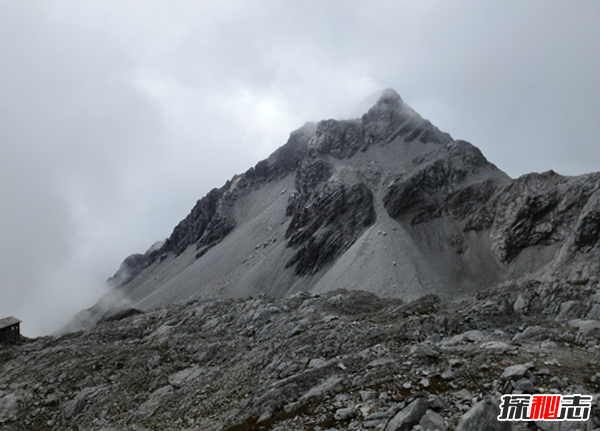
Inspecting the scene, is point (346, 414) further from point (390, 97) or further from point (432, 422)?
point (390, 97)

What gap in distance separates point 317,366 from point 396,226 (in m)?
97.6

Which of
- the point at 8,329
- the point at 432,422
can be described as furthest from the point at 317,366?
the point at 8,329

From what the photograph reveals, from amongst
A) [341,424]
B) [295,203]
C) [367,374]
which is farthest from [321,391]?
[295,203]

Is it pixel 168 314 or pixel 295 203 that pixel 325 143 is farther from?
pixel 168 314

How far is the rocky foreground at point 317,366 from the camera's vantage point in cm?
1912

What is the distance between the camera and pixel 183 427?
26.9 meters

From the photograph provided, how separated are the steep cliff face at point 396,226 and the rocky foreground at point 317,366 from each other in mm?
45544

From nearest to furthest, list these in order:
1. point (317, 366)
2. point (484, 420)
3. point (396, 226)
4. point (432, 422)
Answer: point (484, 420) < point (432, 422) < point (317, 366) < point (396, 226)

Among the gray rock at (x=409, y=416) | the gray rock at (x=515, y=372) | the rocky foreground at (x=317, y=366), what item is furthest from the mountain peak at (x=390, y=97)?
the gray rock at (x=409, y=416)

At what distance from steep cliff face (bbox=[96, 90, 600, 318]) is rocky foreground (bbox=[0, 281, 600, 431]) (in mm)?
45544

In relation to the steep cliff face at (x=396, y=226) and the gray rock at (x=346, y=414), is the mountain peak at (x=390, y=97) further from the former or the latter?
the gray rock at (x=346, y=414)

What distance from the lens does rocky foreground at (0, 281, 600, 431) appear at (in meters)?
19.1

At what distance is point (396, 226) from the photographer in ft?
397

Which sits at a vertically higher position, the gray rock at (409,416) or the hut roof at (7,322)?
the hut roof at (7,322)
